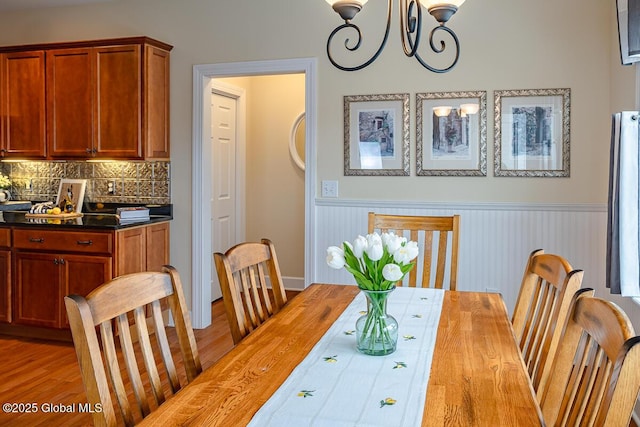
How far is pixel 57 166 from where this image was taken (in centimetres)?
486

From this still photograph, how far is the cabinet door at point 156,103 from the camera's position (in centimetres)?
420

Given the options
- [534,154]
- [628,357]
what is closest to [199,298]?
[534,154]

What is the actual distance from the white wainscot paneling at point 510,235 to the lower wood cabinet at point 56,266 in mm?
1575

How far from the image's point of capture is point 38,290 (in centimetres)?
404

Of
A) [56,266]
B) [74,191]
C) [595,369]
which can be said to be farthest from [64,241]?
[595,369]

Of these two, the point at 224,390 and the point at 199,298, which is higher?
the point at 224,390

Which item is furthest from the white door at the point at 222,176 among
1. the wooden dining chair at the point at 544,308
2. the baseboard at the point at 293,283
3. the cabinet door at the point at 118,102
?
the wooden dining chair at the point at 544,308

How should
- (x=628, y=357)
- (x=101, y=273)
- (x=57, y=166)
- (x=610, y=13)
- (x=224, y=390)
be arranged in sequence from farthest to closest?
1. (x=57, y=166)
2. (x=101, y=273)
3. (x=610, y=13)
4. (x=224, y=390)
5. (x=628, y=357)

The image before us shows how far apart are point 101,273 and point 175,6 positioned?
7.10 ft

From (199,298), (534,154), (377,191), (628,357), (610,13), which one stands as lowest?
(199,298)

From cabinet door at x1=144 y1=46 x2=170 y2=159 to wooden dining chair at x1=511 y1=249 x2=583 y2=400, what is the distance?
3058mm

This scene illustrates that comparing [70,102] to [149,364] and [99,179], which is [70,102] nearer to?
[99,179]

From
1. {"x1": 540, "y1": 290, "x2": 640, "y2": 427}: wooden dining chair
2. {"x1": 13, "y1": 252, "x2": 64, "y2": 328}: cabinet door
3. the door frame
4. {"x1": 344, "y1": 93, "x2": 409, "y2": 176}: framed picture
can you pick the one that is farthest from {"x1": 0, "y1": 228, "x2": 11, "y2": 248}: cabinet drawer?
{"x1": 540, "y1": 290, "x2": 640, "y2": 427}: wooden dining chair

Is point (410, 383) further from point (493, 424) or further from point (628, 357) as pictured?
point (628, 357)
